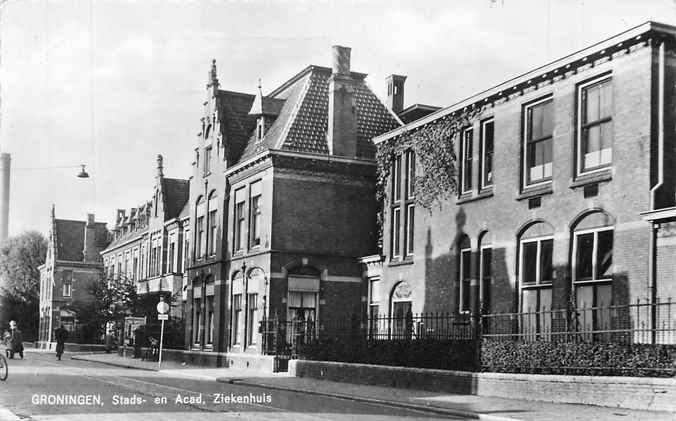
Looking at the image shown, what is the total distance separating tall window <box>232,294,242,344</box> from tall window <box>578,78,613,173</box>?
19.4m

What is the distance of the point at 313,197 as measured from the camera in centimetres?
3628

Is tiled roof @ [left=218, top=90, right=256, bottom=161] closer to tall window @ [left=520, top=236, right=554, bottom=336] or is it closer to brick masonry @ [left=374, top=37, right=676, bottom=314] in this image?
brick masonry @ [left=374, top=37, right=676, bottom=314]

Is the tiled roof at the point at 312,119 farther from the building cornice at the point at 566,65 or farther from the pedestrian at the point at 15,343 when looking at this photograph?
the pedestrian at the point at 15,343

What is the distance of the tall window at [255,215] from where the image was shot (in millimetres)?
37156

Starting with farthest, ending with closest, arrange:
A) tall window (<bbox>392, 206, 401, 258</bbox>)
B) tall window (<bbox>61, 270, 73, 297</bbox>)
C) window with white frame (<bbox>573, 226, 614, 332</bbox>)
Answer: tall window (<bbox>61, 270, 73, 297</bbox>), tall window (<bbox>392, 206, 401, 258</bbox>), window with white frame (<bbox>573, 226, 614, 332</bbox>)

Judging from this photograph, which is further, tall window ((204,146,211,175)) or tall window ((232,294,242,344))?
tall window ((204,146,211,175))

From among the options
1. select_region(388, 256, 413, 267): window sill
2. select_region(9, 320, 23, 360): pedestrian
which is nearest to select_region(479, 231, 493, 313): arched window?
select_region(388, 256, 413, 267): window sill

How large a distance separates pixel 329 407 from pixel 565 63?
11.5 meters

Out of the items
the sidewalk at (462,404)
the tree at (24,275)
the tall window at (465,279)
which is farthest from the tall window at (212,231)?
the tree at (24,275)

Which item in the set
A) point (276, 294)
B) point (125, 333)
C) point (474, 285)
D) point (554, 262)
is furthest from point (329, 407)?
point (125, 333)

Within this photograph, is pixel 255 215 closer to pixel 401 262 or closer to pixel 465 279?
pixel 401 262

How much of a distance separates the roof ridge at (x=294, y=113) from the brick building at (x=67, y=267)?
46.4 meters

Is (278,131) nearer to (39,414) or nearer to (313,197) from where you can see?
(313,197)

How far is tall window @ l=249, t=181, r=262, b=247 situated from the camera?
37.2 m
